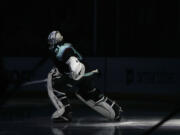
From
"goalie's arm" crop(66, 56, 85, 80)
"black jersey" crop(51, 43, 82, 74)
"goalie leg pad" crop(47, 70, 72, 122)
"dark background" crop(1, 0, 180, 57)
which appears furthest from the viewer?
"dark background" crop(1, 0, 180, 57)

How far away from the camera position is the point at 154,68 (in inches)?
635

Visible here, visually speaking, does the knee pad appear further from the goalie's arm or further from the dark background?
the dark background

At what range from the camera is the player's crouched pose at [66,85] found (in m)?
11.4

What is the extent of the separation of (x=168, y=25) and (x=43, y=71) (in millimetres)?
3407

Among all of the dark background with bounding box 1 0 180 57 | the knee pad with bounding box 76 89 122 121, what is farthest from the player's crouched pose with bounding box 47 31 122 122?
the dark background with bounding box 1 0 180 57

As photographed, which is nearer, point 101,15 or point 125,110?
point 125,110

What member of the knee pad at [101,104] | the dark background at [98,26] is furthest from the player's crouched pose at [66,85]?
the dark background at [98,26]

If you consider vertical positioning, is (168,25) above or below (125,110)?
above

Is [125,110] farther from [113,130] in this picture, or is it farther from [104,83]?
[113,130]

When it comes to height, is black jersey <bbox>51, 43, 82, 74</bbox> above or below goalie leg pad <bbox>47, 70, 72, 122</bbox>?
above

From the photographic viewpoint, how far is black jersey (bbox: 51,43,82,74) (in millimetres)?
11281

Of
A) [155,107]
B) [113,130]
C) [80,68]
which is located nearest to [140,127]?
[113,130]

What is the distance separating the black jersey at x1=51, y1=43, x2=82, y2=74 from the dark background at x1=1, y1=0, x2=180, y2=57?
517 cm

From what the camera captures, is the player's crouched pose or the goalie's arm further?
the player's crouched pose
